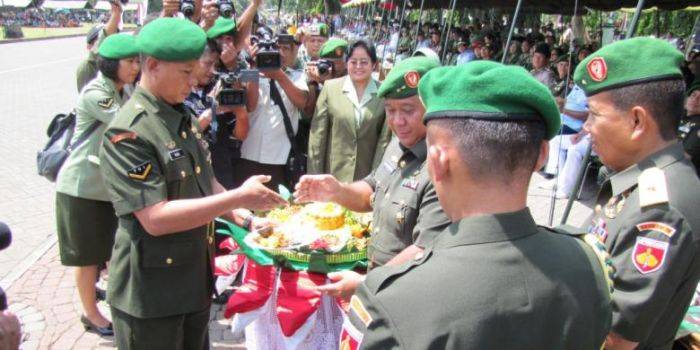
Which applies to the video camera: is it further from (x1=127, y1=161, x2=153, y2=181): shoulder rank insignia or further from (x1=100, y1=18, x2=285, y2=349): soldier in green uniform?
(x1=127, y1=161, x2=153, y2=181): shoulder rank insignia

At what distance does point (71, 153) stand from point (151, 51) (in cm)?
175

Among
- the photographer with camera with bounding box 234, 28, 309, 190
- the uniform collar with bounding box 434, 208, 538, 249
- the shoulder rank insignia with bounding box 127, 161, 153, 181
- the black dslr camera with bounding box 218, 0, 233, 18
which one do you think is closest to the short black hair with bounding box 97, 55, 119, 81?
the photographer with camera with bounding box 234, 28, 309, 190

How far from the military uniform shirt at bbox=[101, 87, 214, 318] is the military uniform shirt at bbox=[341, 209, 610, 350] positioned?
1.28m

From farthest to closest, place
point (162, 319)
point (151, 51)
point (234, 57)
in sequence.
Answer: point (234, 57) < point (162, 319) < point (151, 51)

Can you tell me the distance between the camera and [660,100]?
1.69 metres

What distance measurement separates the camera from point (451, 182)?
119cm

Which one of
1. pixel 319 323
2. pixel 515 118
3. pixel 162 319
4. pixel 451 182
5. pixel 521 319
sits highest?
pixel 515 118

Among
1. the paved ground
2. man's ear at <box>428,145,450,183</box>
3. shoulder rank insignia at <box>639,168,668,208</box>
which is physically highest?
man's ear at <box>428,145,450,183</box>

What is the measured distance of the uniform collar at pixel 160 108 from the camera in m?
2.18

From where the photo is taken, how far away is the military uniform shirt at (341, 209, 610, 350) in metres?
1.04

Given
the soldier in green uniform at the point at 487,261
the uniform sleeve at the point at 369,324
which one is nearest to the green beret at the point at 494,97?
the soldier in green uniform at the point at 487,261

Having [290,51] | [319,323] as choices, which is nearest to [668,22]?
[290,51]

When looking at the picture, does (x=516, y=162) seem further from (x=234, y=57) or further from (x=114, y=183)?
(x=234, y=57)

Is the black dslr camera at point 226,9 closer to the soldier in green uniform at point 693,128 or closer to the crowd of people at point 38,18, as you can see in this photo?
the soldier in green uniform at point 693,128
